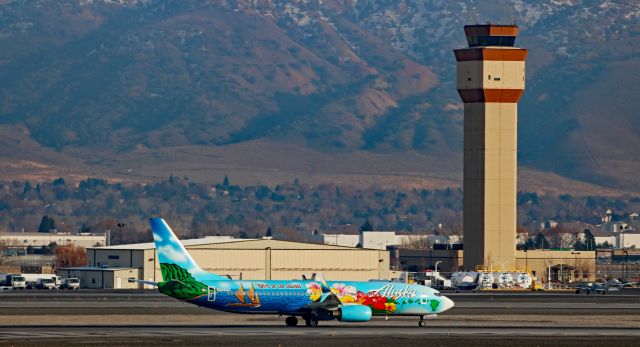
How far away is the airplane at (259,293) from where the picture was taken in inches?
4210

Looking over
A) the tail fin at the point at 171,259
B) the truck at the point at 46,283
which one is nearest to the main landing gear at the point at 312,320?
the tail fin at the point at 171,259

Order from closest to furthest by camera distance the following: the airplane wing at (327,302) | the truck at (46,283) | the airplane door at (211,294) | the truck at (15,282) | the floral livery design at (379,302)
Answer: the airplane door at (211,294) → the airplane wing at (327,302) → the floral livery design at (379,302) → the truck at (46,283) → the truck at (15,282)

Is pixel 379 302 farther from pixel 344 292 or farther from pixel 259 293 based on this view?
pixel 259 293

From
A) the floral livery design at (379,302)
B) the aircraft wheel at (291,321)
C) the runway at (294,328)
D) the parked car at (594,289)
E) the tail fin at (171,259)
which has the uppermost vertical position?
the tail fin at (171,259)

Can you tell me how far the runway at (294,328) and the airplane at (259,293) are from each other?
1.31 metres

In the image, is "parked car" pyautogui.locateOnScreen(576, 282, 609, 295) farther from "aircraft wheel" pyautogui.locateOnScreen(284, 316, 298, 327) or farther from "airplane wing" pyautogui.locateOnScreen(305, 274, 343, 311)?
"airplane wing" pyautogui.locateOnScreen(305, 274, 343, 311)

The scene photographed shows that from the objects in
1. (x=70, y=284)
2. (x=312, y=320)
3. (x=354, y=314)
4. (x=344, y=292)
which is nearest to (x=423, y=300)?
(x=344, y=292)

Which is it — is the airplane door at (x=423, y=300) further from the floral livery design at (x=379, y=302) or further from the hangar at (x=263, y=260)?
the hangar at (x=263, y=260)

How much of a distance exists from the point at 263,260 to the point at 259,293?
283 ft

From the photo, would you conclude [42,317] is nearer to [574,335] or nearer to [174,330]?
[174,330]

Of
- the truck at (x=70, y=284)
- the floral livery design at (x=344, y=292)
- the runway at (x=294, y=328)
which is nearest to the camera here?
the runway at (x=294, y=328)

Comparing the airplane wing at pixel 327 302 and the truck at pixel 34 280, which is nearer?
the airplane wing at pixel 327 302

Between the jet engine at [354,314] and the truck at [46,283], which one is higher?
the jet engine at [354,314]

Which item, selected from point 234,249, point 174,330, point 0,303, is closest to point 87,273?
point 234,249
